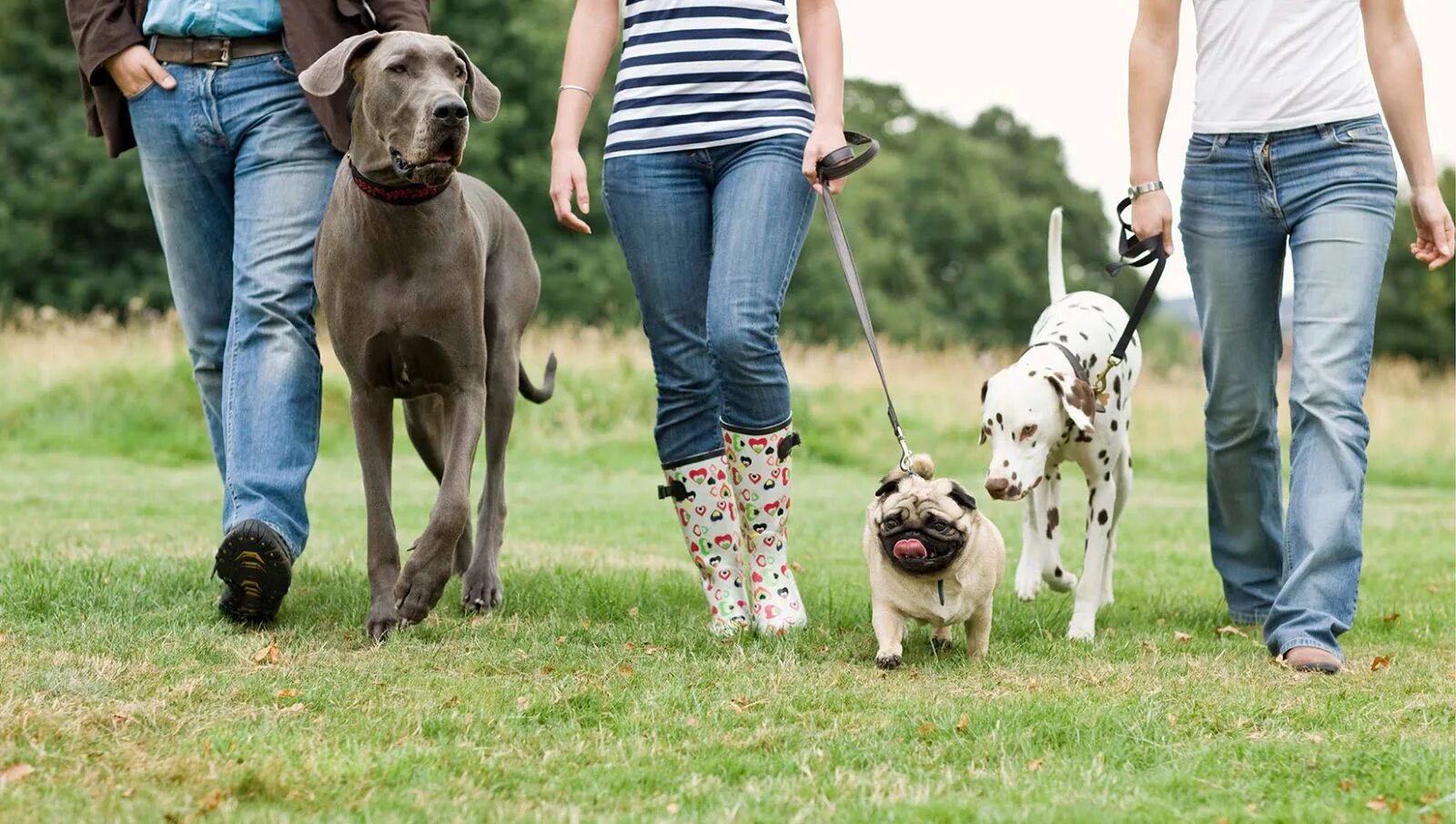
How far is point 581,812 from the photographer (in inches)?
109

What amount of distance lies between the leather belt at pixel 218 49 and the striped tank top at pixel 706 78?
1134 mm

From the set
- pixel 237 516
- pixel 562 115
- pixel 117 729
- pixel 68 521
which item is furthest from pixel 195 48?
pixel 68 521

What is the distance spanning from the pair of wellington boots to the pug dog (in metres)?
0.39

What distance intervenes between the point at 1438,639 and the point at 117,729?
4080 millimetres

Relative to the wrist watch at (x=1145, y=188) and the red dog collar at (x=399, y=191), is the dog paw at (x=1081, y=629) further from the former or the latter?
the red dog collar at (x=399, y=191)

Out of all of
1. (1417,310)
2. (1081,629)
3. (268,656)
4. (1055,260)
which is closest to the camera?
(268,656)

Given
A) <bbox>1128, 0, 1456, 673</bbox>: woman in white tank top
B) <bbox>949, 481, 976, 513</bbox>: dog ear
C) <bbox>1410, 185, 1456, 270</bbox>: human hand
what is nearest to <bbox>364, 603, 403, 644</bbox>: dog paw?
<bbox>949, 481, 976, 513</bbox>: dog ear

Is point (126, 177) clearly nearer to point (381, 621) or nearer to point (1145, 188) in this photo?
point (381, 621)

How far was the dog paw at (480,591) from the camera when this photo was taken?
201 inches

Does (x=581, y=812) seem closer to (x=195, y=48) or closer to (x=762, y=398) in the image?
(x=762, y=398)

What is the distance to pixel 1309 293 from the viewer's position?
437 cm

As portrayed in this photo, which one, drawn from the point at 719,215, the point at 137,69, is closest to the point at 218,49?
the point at 137,69

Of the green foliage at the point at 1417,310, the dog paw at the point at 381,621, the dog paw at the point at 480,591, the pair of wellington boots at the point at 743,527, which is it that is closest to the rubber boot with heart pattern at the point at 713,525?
the pair of wellington boots at the point at 743,527

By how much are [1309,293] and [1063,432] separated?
2.85ft
